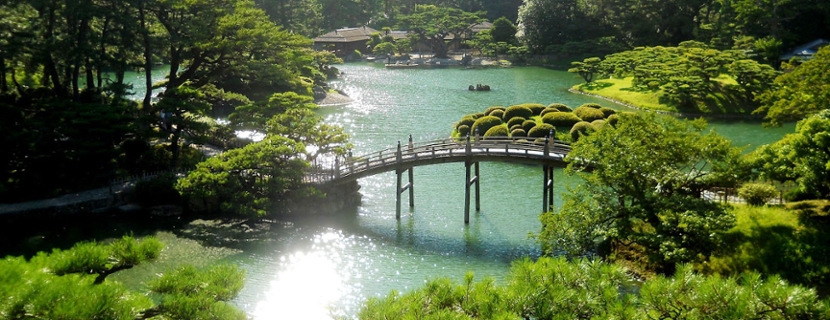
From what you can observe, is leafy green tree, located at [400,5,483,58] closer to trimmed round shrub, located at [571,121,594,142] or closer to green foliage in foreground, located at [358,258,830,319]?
trimmed round shrub, located at [571,121,594,142]

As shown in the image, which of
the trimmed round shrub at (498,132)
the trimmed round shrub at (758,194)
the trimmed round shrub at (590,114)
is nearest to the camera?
the trimmed round shrub at (758,194)

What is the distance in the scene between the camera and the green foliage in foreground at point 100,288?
1012 cm

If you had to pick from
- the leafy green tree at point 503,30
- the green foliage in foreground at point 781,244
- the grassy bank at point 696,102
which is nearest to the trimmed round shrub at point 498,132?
the grassy bank at point 696,102

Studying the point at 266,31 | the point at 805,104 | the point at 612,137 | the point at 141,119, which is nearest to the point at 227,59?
the point at 266,31

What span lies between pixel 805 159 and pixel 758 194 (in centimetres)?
258

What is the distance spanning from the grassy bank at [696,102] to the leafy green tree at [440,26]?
3725cm

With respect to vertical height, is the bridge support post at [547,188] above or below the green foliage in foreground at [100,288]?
below

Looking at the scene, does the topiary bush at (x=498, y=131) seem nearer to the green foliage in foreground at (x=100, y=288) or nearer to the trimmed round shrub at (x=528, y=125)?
the trimmed round shrub at (x=528, y=125)

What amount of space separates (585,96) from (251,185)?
41.5 m

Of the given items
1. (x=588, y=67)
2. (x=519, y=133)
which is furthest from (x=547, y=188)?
(x=588, y=67)

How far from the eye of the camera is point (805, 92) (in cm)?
2773

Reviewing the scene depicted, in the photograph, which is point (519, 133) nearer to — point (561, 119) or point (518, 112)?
point (561, 119)

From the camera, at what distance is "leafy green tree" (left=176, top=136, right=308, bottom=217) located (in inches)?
1171

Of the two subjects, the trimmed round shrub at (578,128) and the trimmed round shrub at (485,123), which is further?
the trimmed round shrub at (485,123)
